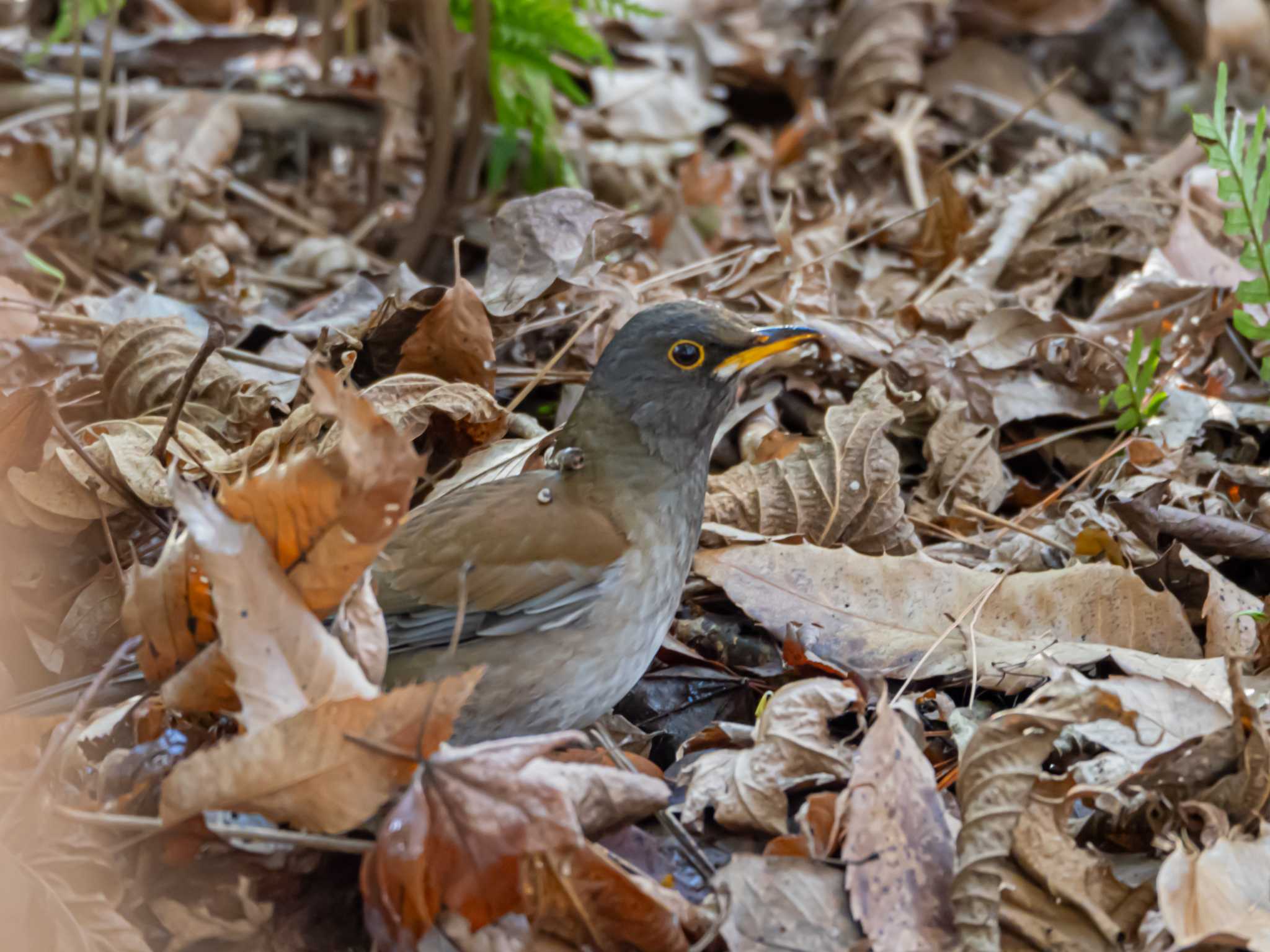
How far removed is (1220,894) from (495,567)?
1.60m

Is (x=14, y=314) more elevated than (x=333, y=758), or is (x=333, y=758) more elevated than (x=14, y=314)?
(x=14, y=314)

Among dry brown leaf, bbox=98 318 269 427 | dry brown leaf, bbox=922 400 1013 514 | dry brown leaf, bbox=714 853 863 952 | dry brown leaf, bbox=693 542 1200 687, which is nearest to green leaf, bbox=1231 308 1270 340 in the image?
dry brown leaf, bbox=922 400 1013 514

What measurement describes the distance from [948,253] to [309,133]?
3.22 metres

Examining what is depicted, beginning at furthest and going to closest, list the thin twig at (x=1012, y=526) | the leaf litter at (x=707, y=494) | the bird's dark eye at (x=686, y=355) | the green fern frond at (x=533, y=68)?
the green fern frond at (x=533, y=68)
the thin twig at (x=1012, y=526)
the bird's dark eye at (x=686, y=355)
the leaf litter at (x=707, y=494)

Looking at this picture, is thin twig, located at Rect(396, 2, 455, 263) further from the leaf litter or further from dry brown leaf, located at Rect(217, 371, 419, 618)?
dry brown leaf, located at Rect(217, 371, 419, 618)

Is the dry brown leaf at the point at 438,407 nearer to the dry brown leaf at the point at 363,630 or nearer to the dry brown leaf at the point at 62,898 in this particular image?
the dry brown leaf at the point at 363,630

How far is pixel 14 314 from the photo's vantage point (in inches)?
156

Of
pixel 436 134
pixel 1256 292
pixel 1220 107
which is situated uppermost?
pixel 1220 107

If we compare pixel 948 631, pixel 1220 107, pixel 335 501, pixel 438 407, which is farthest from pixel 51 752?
pixel 1220 107

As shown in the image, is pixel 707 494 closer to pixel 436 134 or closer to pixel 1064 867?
pixel 1064 867

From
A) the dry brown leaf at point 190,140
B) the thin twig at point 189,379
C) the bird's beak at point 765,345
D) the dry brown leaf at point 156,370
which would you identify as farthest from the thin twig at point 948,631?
the dry brown leaf at point 190,140

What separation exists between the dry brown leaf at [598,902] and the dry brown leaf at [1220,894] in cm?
88

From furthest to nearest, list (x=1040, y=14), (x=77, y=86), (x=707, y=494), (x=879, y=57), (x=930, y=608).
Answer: (x=1040, y=14) → (x=879, y=57) → (x=77, y=86) → (x=707, y=494) → (x=930, y=608)

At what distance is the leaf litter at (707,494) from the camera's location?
2.29 metres
